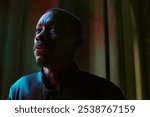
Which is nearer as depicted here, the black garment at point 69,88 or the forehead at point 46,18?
the black garment at point 69,88

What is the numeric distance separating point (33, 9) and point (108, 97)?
2.66 feet

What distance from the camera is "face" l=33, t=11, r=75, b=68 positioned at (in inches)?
82.9

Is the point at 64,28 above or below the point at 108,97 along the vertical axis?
above

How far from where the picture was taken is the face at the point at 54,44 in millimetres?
2105

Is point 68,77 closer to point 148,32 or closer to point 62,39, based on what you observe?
point 62,39

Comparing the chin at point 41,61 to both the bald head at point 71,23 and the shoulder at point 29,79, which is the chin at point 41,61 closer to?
the shoulder at point 29,79

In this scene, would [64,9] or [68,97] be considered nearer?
[68,97]

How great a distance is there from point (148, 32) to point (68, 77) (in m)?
0.62

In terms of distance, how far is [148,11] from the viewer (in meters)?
2.15

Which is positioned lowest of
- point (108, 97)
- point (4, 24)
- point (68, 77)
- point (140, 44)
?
point (108, 97)

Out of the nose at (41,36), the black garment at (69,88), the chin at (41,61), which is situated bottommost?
the black garment at (69,88)

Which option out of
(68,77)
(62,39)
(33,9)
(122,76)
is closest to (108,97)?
(122,76)

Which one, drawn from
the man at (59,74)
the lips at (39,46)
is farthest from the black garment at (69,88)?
the lips at (39,46)

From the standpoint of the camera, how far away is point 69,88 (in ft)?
6.82
